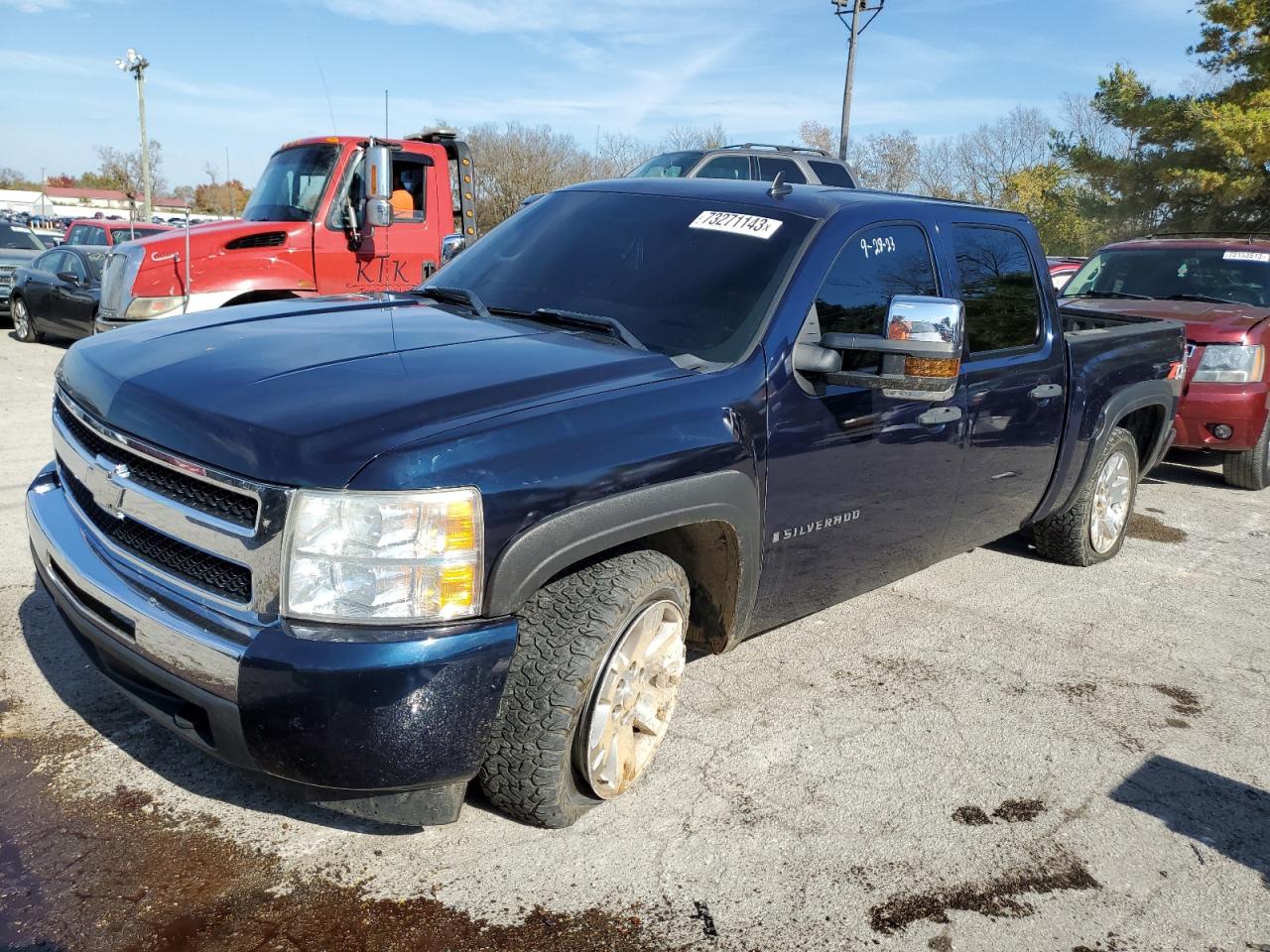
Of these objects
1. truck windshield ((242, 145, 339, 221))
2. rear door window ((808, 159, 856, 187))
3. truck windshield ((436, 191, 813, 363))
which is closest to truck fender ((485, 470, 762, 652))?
truck windshield ((436, 191, 813, 363))

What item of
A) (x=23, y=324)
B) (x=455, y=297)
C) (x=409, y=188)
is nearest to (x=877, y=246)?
(x=455, y=297)

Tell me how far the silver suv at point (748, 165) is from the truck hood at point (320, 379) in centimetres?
892

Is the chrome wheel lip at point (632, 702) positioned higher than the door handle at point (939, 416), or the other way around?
the door handle at point (939, 416)

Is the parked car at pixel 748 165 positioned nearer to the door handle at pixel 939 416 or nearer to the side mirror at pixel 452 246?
the side mirror at pixel 452 246

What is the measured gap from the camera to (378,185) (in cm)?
798

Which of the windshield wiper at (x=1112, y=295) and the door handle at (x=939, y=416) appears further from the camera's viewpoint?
the windshield wiper at (x=1112, y=295)

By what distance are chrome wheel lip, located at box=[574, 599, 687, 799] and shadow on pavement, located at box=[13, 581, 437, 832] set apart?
1.36 ft

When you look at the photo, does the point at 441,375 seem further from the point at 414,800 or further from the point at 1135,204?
the point at 1135,204

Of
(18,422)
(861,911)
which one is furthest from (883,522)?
(18,422)

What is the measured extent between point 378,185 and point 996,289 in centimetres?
521

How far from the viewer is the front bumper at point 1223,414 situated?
288 inches

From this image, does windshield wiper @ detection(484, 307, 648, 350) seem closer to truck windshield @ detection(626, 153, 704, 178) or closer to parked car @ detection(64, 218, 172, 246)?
truck windshield @ detection(626, 153, 704, 178)

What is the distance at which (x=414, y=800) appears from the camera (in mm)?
2551

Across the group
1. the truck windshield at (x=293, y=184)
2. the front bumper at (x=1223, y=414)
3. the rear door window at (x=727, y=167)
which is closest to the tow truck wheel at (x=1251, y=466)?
the front bumper at (x=1223, y=414)
